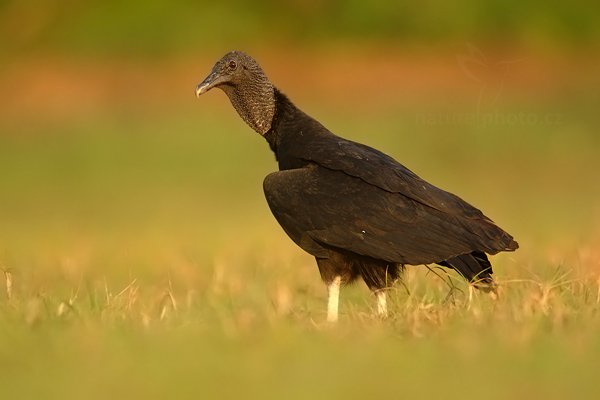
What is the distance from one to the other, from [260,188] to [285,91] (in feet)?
9.12

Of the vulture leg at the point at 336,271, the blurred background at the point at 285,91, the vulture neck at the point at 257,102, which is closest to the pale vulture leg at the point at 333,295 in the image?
the vulture leg at the point at 336,271

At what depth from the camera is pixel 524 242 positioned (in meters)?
9.33

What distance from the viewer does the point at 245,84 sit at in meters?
6.65

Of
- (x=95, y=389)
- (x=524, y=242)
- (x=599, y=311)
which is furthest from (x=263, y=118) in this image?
(x=524, y=242)

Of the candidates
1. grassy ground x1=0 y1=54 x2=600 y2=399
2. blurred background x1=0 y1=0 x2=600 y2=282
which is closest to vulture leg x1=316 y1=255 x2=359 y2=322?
grassy ground x1=0 y1=54 x2=600 y2=399

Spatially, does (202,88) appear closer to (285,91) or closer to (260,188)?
(260,188)

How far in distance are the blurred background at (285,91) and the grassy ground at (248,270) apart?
0.18ft

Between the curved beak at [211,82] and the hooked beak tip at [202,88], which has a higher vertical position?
the curved beak at [211,82]

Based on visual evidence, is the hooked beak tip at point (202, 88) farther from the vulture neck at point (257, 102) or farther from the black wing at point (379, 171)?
the black wing at point (379, 171)

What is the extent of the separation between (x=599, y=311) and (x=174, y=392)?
1.86m

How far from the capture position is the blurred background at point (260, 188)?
13.6ft

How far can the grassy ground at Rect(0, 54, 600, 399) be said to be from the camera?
400 cm

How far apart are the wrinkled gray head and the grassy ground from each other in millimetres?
883

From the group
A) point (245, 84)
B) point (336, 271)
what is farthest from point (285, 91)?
point (336, 271)
